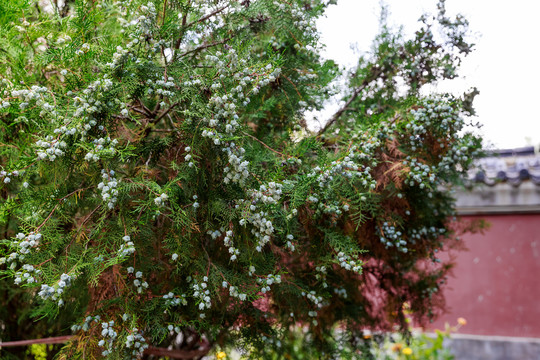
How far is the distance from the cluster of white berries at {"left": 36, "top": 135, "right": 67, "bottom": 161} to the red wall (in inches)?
168

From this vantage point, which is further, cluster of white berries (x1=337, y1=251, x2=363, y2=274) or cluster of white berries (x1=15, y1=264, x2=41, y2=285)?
cluster of white berries (x1=337, y1=251, x2=363, y2=274)

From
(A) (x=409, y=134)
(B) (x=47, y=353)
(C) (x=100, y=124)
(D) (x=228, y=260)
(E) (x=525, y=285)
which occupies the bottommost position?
(B) (x=47, y=353)

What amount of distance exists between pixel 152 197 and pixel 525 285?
429cm

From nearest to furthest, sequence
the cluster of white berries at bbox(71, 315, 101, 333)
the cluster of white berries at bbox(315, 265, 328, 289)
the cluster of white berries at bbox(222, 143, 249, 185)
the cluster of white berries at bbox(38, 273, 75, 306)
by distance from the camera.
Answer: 1. the cluster of white berries at bbox(38, 273, 75, 306)
2. the cluster of white berries at bbox(222, 143, 249, 185)
3. the cluster of white berries at bbox(71, 315, 101, 333)
4. the cluster of white berries at bbox(315, 265, 328, 289)

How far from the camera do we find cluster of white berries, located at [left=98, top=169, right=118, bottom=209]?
0.97 metres

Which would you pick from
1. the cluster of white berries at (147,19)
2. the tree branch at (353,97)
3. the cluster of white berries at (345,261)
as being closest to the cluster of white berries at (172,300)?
the cluster of white berries at (345,261)

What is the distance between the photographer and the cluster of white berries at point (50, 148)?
95cm

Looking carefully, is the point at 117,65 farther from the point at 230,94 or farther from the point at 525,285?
the point at 525,285

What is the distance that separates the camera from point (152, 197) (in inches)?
42.7

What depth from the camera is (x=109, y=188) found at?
98 cm

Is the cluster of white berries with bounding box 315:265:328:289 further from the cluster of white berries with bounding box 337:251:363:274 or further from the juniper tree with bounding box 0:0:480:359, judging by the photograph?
the cluster of white berries with bounding box 337:251:363:274

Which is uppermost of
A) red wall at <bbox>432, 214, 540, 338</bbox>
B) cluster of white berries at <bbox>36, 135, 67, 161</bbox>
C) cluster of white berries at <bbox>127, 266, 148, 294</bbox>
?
red wall at <bbox>432, 214, 540, 338</bbox>

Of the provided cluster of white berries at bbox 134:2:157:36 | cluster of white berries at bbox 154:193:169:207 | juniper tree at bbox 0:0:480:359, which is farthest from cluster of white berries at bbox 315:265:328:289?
cluster of white berries at bbox 134:2:157:36

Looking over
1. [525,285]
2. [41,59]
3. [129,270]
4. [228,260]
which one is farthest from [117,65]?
[525,285]
